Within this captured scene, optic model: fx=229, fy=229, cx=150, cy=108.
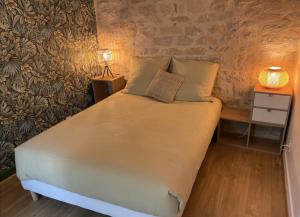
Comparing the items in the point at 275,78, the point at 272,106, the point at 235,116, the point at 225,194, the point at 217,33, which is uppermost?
the point at 217,33

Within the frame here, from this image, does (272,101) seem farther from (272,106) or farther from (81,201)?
(81,201)

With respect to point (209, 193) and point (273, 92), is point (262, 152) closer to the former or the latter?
point (273, 92)

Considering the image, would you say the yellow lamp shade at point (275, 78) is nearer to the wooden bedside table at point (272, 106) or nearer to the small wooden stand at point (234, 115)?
the wooden bedside table at point (272, 106)

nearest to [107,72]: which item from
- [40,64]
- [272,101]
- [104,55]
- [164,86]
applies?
[104,55]

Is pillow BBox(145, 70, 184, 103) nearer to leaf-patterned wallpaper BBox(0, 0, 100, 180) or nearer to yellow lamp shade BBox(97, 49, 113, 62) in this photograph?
yellow lamp shade BBox(97, 49, 113, 62)

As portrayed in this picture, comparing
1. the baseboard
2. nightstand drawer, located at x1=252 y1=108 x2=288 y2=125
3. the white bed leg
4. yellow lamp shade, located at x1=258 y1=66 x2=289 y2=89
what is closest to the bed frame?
the white bed leg

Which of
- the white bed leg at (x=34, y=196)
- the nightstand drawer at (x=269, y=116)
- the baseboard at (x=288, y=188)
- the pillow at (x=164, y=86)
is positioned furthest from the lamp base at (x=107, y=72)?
the baseboard at (x=288, y=188)

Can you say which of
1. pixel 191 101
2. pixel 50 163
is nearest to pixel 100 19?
pixel 191 101

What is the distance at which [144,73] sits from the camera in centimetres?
276

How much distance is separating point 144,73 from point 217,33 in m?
0.95

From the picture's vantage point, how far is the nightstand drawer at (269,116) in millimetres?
2262

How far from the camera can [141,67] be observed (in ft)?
9.25

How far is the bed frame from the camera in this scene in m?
1.50

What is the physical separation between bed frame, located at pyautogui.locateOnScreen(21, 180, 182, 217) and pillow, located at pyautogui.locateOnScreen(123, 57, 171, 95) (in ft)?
4.69
